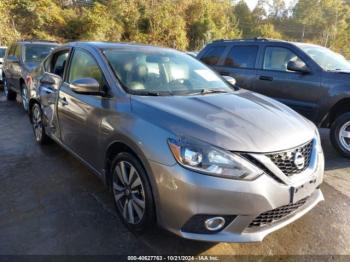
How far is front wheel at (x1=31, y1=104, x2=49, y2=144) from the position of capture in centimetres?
485

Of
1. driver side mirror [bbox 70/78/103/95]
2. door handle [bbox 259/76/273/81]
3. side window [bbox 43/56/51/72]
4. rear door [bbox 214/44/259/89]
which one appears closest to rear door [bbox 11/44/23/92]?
side window [bbox 43/56/51/72]

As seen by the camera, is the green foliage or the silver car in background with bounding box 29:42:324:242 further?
the green foliage

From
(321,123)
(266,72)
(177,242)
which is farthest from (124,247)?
(266,72)

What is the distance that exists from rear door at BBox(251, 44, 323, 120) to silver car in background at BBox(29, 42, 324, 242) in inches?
84.1

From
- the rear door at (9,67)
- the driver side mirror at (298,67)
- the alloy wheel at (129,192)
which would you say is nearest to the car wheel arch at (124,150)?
the alloy wheel at (129,192)

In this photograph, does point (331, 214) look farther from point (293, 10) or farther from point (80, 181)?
point (293, 10)

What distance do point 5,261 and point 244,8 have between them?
66599 millimetres

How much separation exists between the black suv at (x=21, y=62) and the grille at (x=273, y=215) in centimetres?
653

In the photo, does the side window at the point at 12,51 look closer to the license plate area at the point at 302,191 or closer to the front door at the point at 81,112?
the front door at the point at 81,112

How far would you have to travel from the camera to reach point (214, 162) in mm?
2221

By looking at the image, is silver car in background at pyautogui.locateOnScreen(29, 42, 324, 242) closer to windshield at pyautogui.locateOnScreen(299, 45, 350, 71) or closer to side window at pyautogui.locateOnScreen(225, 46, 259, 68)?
windshield at pyautogui.locateOnScreen(299, 45, 350, 71)

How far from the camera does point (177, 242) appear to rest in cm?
272

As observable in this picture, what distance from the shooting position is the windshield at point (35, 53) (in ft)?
26.0

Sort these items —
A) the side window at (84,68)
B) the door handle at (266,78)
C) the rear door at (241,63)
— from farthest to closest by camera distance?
the rear door at (241,63) < the door handle at (266,78) < the side window at (84,68)
